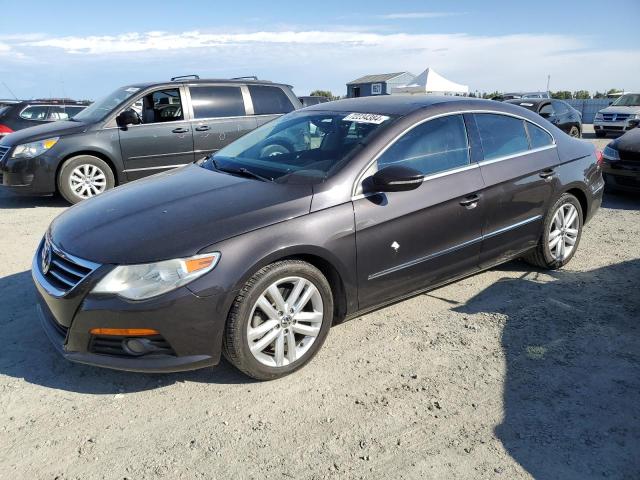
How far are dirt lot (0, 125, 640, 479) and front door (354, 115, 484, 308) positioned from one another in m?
0.40

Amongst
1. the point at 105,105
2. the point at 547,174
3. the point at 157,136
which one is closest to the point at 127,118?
the point at 157,136

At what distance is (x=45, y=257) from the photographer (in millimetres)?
3295

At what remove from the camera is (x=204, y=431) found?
2.70 metres

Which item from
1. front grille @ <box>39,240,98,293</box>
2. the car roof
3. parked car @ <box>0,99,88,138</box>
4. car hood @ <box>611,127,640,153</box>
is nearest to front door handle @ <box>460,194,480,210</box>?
the car roof

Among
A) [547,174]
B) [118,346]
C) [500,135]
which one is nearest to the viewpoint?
[118,346]

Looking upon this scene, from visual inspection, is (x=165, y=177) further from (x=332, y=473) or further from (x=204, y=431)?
(x=332, y=473)

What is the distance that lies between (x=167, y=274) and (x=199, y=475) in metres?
0.98

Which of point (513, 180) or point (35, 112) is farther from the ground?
point (35, 112)

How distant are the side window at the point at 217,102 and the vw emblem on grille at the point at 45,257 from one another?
16.7ft

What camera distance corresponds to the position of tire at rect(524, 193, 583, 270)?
4562mm

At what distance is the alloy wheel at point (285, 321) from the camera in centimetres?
300

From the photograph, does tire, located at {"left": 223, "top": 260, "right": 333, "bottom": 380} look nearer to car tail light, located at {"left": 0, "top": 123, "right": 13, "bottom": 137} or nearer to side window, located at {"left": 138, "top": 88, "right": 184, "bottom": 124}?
side window, located at {"left": 138, "top": 88, "right": 184, "bottom": 124}

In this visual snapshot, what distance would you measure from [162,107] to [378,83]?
41.0 metres

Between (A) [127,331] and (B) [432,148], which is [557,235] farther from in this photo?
(A) [127,331]
